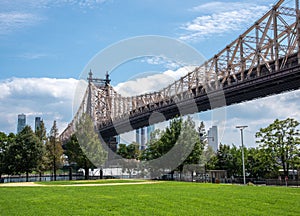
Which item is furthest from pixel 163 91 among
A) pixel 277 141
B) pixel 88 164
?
pixel 277 141

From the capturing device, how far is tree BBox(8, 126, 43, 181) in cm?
5350

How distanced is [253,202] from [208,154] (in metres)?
42.3

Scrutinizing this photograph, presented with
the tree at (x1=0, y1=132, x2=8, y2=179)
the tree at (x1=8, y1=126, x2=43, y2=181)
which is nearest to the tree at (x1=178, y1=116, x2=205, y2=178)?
the tree at (x1=8, y1=126, x2=43, y2=181)

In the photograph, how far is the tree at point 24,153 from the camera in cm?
5350

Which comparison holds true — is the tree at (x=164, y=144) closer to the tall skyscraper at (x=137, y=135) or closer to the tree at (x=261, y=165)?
the tree at (x=261, y=165)

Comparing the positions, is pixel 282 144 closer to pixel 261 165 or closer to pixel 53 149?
pixel 261 165

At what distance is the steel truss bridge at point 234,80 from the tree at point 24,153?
749 inches

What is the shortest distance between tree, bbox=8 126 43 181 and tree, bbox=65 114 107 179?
4.86 meters

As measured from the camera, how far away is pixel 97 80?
329ft

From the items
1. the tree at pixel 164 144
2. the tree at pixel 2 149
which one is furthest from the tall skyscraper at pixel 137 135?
the tree at pixel 2 149

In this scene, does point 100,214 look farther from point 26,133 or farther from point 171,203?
point 26,133

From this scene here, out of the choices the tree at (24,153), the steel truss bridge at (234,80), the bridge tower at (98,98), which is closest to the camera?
the steel truss bridge at (234,80)

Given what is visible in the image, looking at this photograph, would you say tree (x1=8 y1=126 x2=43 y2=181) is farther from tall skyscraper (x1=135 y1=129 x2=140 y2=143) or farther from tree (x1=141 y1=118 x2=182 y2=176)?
tall skyscraper (x1=135 y1=129 x2=140 y2=143)

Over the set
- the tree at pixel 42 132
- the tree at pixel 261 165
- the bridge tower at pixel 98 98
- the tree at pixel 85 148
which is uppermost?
the bridge tower at pixel 98 98
